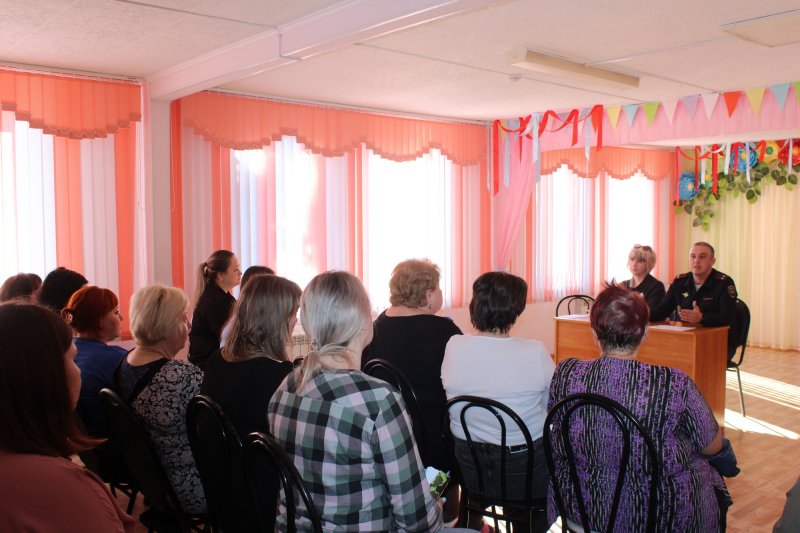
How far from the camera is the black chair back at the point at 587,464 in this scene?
6.10 ft

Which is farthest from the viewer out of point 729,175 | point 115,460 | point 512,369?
point 729,175

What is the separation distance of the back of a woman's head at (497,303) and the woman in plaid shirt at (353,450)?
91 centimetres

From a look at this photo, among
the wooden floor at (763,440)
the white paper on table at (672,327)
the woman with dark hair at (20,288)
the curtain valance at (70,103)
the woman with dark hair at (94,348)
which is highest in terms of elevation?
the curtain valance at (70,103)

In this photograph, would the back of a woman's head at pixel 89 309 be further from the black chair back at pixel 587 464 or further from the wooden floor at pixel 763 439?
the wooden floor at pixel 763 439

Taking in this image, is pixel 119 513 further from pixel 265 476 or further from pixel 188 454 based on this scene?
pixel 188 454

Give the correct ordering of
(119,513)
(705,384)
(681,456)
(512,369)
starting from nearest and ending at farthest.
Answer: (119,513) → (681,456) → (512,369) → (705,384)

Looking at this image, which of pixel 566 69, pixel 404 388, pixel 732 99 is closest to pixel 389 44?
pixel 566 69

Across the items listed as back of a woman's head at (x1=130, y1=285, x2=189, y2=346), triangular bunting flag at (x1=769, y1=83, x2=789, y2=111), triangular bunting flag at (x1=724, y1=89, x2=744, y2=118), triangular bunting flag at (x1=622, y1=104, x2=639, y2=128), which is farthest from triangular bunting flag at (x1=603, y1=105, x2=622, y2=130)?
back of a woman's head at (x1=130, y1=285, x2=189, y2=346)

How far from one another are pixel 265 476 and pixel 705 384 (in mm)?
3331

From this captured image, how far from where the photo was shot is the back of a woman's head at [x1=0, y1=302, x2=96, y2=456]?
118 centimetres

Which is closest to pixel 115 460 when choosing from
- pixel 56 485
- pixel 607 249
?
pixel 56 485

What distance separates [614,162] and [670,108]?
2595 mm

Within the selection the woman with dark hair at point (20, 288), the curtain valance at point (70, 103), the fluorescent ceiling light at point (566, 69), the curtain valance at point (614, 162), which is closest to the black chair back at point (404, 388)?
the woman with dark hair at point (20, 288)

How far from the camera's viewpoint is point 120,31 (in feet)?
11.8
